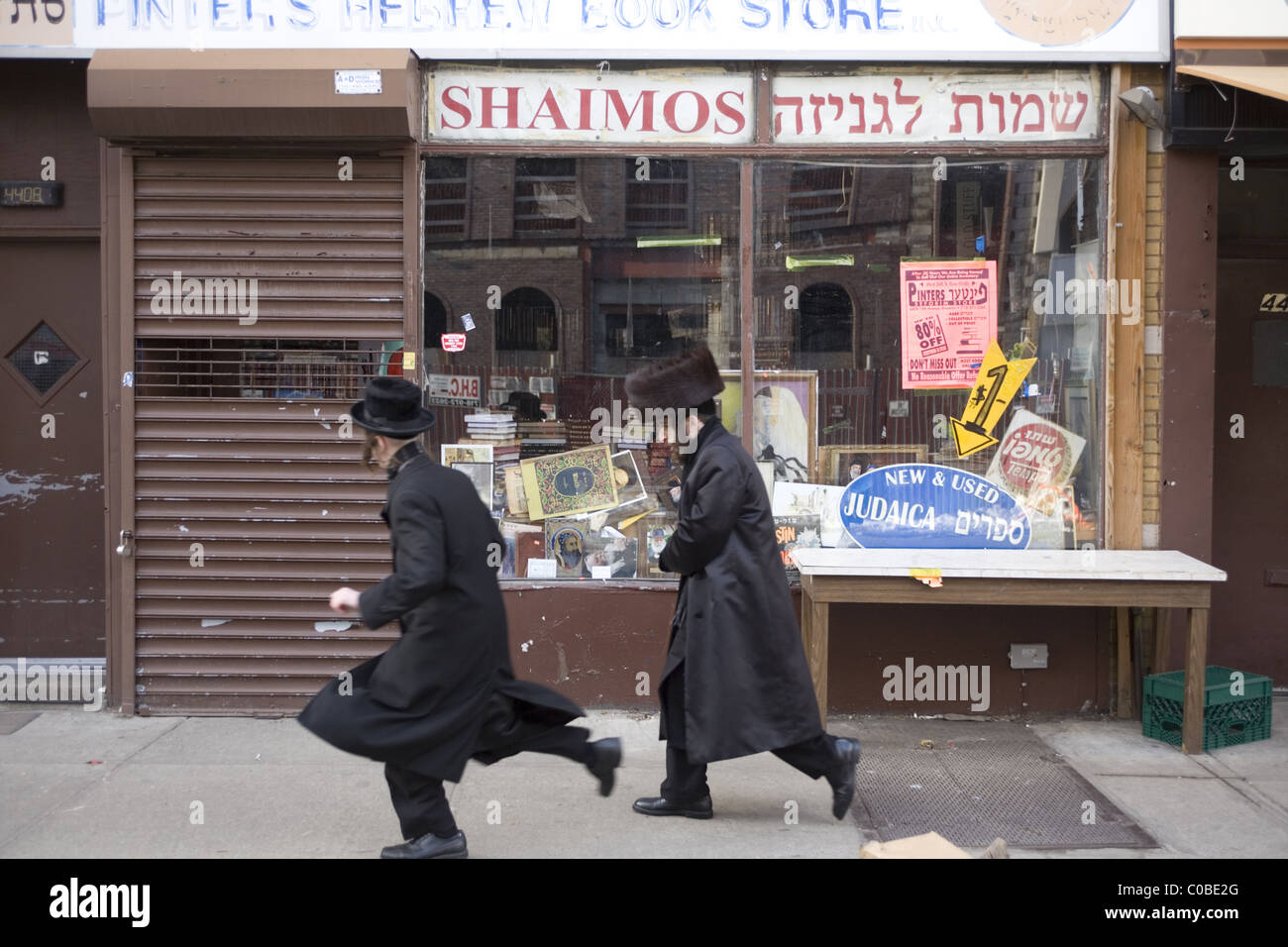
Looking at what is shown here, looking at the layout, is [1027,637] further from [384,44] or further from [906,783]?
[384,44]

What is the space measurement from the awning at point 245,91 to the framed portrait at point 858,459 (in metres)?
3.01

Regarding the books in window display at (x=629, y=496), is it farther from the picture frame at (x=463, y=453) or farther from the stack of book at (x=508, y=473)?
the picture frame at (x=463, y=453)

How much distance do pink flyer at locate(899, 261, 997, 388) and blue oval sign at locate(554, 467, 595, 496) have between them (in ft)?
6.69

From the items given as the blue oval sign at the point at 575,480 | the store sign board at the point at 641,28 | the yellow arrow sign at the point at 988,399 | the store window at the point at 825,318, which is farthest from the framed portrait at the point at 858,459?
the store sign board at the point at 641,28

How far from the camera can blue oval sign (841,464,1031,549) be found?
6871 millimetres

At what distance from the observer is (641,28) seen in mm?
6711

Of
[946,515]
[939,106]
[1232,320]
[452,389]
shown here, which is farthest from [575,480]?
[1232,320]

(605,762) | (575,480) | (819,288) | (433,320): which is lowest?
(605,762)

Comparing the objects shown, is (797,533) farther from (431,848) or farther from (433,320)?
(431,848)

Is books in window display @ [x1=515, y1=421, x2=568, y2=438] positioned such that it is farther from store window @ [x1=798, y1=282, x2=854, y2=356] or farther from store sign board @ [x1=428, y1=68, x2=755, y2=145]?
store sign board @ [x1=428, y1=68, x2=755, y2=145]

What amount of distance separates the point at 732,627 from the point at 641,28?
11.7 ft

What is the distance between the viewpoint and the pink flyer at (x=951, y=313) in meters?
6.87

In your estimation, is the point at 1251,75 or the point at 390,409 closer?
the point at 390,409

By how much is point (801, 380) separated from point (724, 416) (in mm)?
488
